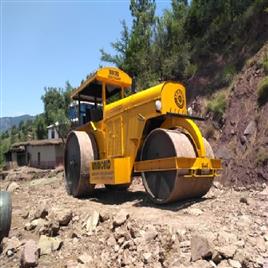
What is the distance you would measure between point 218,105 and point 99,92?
189 inches

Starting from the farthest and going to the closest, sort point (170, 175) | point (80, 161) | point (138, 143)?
point (80, 161)
point (138, 143)
point (170, 175)

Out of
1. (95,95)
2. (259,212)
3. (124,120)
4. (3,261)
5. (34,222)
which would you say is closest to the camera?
(259,212)

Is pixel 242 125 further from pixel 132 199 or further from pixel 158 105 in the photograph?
pixel 158 105

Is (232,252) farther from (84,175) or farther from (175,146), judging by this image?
(84,175)

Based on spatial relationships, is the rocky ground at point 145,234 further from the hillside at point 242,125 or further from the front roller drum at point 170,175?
the hillside at point 242,125

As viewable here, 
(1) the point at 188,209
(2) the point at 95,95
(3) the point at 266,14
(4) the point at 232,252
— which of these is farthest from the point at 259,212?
(3) the point at 266,14

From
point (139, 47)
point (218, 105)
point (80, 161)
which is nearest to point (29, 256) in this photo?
point (80, 161)

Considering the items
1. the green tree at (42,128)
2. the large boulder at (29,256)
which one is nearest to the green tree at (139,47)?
the large boulder at (29,256)

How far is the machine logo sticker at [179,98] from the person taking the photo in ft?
27.9

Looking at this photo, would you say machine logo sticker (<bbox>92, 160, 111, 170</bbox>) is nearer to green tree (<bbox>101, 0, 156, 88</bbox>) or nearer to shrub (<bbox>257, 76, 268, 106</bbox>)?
shrub (<bbox>257, 76, 268, 106</bbox>)

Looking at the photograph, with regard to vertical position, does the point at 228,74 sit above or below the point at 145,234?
above

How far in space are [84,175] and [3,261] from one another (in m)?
3.50

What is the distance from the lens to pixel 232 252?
17.7ft

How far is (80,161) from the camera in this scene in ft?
34.7
